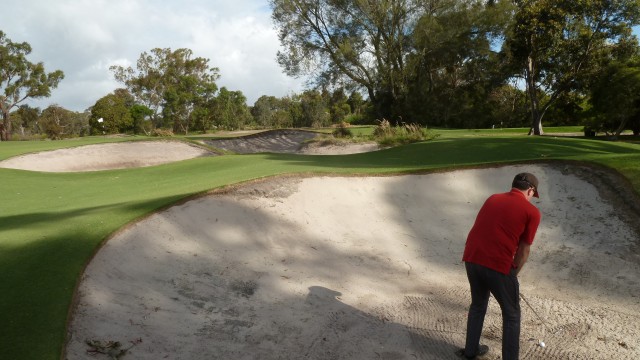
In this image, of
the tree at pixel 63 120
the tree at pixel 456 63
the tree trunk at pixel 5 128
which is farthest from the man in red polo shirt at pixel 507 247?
the tree at pixel 63 120

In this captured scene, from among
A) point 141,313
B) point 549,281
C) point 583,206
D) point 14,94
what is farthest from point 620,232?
point 14,94

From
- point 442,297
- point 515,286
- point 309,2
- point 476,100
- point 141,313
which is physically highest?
point 309,2

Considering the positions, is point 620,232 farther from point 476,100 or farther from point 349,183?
point 476,100

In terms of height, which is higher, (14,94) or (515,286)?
(14,94)

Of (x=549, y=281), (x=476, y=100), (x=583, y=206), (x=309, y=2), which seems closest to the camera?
(x=549, y=281)

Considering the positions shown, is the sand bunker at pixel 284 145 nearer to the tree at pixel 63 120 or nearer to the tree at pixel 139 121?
the tree at pixel 139 121

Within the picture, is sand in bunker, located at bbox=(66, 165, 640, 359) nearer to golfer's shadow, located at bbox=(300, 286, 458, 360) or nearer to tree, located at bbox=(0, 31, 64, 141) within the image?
golfer's shadow, located at bbox=(300, 286, 458, 360)

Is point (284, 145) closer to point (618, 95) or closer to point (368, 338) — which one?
point (618, 95)

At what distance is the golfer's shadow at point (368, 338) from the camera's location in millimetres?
4922

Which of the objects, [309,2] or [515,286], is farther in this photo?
[309,2]

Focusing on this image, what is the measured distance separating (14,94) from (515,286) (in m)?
59.2

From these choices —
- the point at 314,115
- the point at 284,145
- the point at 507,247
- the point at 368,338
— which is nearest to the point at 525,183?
the point at 507,247

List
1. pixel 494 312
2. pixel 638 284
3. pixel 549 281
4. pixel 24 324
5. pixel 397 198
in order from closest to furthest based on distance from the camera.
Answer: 1. pixel 24 324
2. pixel 494 312
3. pixel 638 284
4. pixel 549 281
5. pixel 397 198

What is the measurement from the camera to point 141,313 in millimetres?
5105
